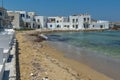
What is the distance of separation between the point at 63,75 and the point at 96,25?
81927 mm

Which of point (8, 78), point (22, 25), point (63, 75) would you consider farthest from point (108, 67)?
point (22, 25)

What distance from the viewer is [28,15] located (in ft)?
250

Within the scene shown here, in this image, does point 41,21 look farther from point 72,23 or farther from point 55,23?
point 72,23

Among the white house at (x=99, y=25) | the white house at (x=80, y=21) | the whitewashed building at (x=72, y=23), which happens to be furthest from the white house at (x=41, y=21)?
the white house at (x=99, y=25)

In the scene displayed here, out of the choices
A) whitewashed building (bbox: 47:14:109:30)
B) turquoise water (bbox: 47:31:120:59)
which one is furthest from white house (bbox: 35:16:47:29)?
turquoise water (bbox: 47:31:120:59)

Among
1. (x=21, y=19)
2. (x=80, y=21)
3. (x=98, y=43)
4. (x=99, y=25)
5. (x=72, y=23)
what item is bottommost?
(x=98, y=43)

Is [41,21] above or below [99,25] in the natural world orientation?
above

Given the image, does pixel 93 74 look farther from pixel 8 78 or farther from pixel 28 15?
pixel 28 15

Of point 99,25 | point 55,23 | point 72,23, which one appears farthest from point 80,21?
point 99,25

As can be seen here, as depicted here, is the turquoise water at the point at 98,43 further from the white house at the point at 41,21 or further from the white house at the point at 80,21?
the white house at the point at 41,21

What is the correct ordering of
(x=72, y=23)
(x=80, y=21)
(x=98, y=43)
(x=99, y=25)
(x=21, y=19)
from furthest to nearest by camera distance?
(x=99, y=25) → (x=72, y=23) → (x=80, y=21) → (x=21, y=19) → (x=98, y=43)

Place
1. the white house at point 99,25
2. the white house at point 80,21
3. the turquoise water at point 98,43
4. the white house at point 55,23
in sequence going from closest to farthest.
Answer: the turquoise water at point 98,43
the white house at point 80,21
the white house at point 55,23
the white house at point 99,25

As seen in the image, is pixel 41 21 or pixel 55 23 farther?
pixel 55 23

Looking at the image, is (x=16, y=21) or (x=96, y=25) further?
(x=96, y=25)
